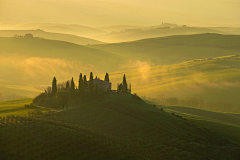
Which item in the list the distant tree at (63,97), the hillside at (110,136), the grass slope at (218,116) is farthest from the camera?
the grass slope at (218,116)

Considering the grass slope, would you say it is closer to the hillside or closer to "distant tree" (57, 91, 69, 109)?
the hillside

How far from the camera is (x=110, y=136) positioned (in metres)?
65.0

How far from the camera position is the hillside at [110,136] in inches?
1943

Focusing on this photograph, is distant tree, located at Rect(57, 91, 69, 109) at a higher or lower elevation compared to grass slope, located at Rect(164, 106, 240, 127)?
higher

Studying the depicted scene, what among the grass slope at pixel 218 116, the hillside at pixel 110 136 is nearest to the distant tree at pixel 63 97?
the hillside at pixel 110 136

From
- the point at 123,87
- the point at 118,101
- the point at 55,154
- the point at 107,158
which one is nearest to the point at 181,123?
the point at 118,101

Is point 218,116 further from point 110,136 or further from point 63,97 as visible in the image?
point 110,136

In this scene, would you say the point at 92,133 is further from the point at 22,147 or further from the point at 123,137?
the point at 22,147

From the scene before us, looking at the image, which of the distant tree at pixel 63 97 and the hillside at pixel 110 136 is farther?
the distant tree at pixel 63 97

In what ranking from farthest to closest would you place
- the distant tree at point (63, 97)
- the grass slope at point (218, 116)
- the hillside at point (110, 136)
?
the grass slope at point (218, 116)
the distant tree at point (63, 97)
the hillside at point (110, 136)

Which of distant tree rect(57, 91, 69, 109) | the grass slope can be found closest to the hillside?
distant tree rect(57, 91, 69, 109)

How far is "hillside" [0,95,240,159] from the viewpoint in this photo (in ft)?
162

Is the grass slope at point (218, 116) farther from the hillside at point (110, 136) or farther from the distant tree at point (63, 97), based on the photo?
the distant tree at point (63, 97)

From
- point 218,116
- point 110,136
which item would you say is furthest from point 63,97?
point 218,116
